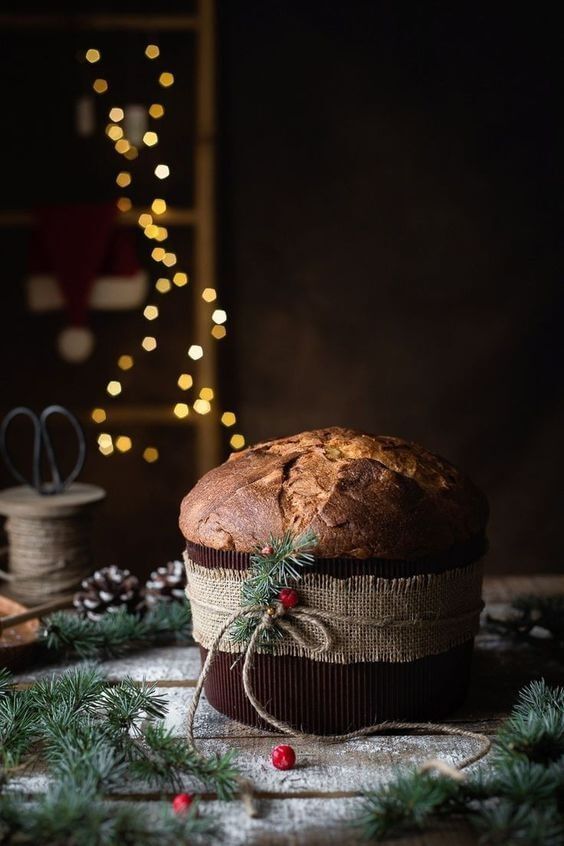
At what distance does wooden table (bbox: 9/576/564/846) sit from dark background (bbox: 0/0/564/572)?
1314 millimetres

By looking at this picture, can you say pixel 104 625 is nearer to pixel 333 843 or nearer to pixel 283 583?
pixel 283 583

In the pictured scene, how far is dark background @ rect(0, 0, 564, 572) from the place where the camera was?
10.2 feet

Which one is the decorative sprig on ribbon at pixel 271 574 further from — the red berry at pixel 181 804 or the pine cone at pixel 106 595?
the pine cone at pixel 106 595

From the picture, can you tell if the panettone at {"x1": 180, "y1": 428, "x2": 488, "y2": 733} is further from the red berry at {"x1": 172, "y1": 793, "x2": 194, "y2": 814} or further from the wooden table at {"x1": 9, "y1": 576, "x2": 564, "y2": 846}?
the red berry at {"x1": 172, "y1": 793, "x2": 194, "y2": 814}

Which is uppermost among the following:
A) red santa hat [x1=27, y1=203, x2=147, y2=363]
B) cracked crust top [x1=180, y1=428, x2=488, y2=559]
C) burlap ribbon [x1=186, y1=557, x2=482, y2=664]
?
red santa hat [x1=27, y1=203, x2=147, y2=363]

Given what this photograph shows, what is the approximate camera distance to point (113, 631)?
6.44 ft

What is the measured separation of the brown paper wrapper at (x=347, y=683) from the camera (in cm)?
154

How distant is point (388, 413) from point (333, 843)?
2153 mm

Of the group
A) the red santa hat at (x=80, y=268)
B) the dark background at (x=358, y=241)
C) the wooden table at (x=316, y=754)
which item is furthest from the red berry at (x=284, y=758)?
the red santa hat at (x=80, y=268)

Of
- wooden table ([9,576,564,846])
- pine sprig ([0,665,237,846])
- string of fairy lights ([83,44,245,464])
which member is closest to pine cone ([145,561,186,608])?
wooden table ([9,576,564,846])

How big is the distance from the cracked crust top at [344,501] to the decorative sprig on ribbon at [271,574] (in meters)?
0.02

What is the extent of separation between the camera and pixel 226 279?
10.6 feet

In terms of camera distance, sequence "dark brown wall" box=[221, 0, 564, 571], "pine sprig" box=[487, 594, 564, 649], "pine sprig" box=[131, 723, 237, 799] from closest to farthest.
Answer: "pine sprig" box=[131, 723, 237, 799], "pine sprig" box=[487, 594, 564, 649], "dark brown wall" box=[221, 0, 564, 571]

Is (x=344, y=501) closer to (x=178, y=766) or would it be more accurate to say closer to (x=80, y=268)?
(x=178, y=766)
